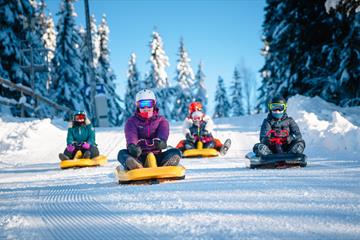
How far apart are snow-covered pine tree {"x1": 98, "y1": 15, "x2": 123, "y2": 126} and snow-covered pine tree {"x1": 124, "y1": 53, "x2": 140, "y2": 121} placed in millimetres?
3503

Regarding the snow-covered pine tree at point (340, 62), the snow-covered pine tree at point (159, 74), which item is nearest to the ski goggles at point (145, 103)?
the snow-covered pine tree at point (340, 62)

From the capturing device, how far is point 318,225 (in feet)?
9.11

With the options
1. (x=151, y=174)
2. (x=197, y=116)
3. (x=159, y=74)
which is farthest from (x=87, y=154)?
(x=159, y=74)

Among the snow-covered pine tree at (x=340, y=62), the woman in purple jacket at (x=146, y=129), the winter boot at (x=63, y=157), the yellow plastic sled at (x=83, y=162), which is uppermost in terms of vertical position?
the snow-covered pine tree at (x=340, y=62)

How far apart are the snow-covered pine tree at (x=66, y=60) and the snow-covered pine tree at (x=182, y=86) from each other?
1672cm

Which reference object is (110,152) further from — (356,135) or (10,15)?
(10,15)

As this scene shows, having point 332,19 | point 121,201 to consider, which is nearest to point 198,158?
point 121,201

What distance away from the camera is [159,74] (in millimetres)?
44312

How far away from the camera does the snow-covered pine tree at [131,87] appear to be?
43.9 metres

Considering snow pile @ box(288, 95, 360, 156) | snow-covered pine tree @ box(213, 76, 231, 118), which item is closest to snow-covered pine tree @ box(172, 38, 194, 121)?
snow-covered pine tree @ box(213, 76, 231, 118)

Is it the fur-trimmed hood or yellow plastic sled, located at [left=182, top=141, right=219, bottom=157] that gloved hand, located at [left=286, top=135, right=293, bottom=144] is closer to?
yellow plastic sled, located at [left=182, top=141, right=219, bottom=157]

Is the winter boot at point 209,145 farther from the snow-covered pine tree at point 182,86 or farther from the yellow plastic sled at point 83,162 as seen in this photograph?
the snow-covered pine tree at point 182,86

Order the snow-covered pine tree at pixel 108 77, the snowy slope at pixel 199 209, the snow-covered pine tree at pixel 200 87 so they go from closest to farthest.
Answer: the snowy slope at pixel 199 209 → the snow-covered pine tree at pixel 108 77 → the snow-covered pine tree at pixel 200 87

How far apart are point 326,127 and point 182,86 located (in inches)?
1513
